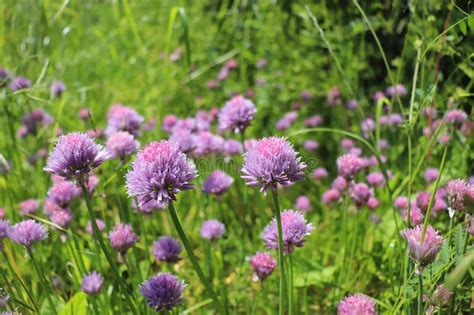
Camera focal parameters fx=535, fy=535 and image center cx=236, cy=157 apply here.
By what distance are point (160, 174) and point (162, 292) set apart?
0.24 m

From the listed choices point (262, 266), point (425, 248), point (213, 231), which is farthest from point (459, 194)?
point (213, 231)

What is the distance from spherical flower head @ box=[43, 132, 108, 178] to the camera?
2.85 ft

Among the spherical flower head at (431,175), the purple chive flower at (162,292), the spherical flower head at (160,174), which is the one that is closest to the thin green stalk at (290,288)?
the purple chive flower at (162,292)

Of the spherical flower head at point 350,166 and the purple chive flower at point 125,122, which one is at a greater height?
the purple chive flower at point 125,122

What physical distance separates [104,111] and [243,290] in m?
1.41

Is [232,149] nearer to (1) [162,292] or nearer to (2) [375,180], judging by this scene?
(2) [375,180]

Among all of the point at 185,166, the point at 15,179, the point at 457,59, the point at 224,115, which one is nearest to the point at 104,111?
the point at 15,179

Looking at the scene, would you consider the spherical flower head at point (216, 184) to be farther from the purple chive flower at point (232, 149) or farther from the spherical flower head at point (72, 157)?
the spherical flower head at point (72, 157)

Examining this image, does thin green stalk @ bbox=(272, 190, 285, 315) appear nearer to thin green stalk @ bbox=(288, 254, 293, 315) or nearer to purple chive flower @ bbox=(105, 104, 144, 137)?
thin green stalk @ bbox=(288, 254, 293, 315)

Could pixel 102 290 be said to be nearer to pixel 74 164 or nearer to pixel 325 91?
pixel 74 164

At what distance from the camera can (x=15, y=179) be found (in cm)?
163

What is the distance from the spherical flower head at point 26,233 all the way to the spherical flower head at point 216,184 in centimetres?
50

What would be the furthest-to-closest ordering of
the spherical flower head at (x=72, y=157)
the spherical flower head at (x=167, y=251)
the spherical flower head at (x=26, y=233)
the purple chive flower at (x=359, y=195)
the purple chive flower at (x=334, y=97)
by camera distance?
the purple chive flower at (x=334, y=97) → the purple chive flower at (x=359, y=195) → the spherical flower head at (x=167, y=251) → the spherical flower head at (x=26, y=233) → the spherical flower head at (x=72, y=157)

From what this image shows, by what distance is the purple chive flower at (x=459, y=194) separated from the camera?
2.79ft
